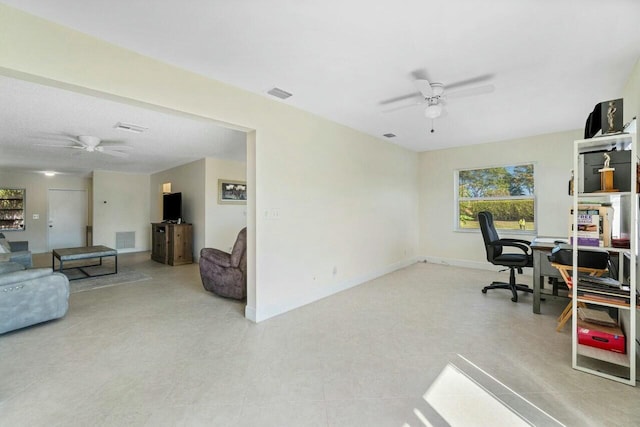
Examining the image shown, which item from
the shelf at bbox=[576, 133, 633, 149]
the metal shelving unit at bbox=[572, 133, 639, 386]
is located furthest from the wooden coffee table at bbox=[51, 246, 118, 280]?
the shelf at bbox=[576, 133, 633, 149]

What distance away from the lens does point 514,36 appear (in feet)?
6.57

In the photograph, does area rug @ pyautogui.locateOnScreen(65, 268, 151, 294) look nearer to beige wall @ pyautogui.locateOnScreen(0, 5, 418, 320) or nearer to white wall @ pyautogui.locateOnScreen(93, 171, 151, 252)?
white wall @ pyautogui.locateOnScreen(93, 171, 151, 252)

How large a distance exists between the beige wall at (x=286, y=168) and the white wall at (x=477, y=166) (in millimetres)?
789

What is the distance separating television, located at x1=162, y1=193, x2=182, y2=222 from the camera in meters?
6.59

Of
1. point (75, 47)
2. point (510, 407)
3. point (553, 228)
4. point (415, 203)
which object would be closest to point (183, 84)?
point (75, 47)

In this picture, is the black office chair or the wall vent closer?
the black office chair

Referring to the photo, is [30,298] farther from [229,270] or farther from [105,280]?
[105,280]

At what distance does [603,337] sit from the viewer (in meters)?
2.10

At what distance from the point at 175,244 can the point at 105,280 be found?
1527 millimetres

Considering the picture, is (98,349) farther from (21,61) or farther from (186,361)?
(21,61)

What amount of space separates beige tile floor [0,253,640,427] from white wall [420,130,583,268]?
6.54ft

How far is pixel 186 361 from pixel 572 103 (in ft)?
16.2

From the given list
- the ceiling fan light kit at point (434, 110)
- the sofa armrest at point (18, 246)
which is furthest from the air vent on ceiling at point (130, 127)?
the sofa armrest at point (18, 246)

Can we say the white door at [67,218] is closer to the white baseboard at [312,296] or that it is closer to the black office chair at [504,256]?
the white baseboard at [312,296]
